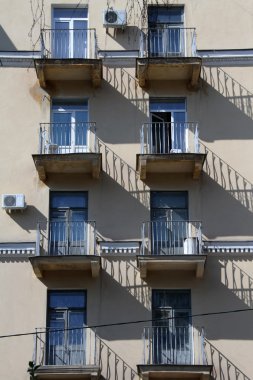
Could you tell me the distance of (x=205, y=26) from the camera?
23031 mm

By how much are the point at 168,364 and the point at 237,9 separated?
→ 821cm

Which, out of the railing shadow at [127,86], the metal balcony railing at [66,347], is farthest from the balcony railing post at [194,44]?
the metal balcony railing at [66,347]

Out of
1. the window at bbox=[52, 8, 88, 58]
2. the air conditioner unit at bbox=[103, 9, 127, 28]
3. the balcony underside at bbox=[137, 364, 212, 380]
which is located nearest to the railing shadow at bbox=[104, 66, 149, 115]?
the window at bbox=[52, 8, 88, 58]

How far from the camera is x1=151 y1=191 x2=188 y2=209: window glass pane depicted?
21750 millimetres

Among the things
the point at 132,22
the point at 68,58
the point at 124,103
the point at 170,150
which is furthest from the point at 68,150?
the point at 132,22

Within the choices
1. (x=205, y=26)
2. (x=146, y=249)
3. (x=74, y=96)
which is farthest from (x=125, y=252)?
(x=205, y=26)

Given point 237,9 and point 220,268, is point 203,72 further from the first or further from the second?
point 220,268

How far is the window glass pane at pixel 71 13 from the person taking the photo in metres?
23.2

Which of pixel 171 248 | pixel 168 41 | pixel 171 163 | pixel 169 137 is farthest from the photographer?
pixel 168 41

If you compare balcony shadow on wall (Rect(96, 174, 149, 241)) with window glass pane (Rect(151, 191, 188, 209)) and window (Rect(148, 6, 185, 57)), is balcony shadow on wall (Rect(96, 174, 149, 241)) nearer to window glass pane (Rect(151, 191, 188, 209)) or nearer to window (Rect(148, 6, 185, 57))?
window glass pane (Rect(151, 191, 188, 209))

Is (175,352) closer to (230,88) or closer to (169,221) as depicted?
(169,221)

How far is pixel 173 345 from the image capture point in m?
20.5

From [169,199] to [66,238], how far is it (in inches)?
92.0

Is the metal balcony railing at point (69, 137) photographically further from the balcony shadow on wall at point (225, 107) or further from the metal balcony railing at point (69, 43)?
the balcony shadow on wall at point (225, 107)
